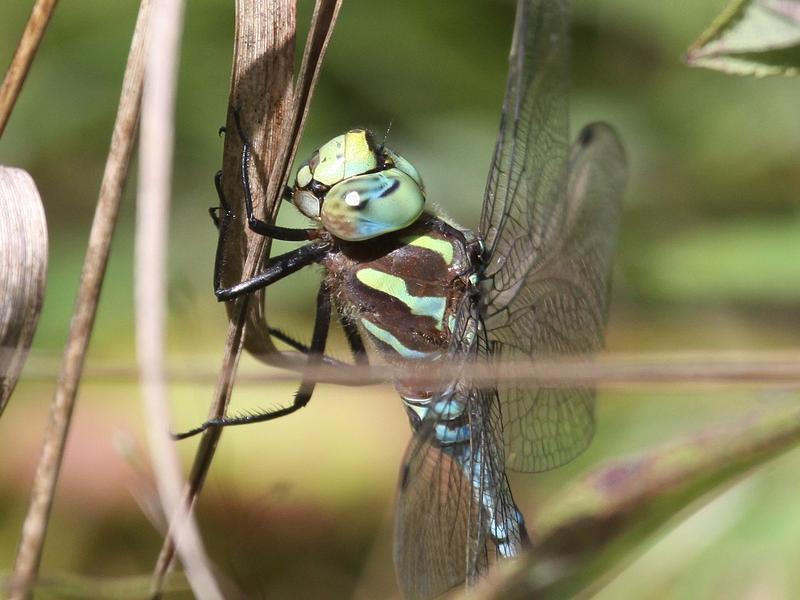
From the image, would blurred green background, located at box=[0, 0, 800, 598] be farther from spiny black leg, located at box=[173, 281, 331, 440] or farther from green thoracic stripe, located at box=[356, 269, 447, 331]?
green thoracic stripe, located at box=[356, 269, 447, 331]

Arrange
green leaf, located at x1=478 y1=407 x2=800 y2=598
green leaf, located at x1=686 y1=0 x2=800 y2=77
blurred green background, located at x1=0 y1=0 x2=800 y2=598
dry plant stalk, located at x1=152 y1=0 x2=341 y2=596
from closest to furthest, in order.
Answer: green leaf, located at x1=478 y1=407 x2=800 y2=598, green leaf, located at x1=686 y1=0 x2=800 y2=77, dry plant stalk, located at x1=152 y1=0 x2=341 y2=596, blurred green background, located at x1=0 y1=0 x2=800 y2=598

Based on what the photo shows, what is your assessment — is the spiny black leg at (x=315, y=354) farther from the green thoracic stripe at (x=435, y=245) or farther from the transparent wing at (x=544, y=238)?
the transparent wing at (x=544, y=238)

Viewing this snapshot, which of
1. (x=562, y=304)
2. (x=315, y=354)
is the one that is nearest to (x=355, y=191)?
(x=315, y=354)

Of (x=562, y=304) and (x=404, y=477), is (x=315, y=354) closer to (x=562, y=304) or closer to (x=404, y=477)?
(x=404, y=477)

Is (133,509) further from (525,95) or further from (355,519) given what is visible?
(525,95)

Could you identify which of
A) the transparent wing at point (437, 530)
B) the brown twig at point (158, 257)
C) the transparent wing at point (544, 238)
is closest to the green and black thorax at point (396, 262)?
the transparent wing at point (544, 238)

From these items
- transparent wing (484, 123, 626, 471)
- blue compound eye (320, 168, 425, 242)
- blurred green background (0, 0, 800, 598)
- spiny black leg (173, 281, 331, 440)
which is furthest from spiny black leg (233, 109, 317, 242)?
blurred green background (0, 0, 800, 598)
